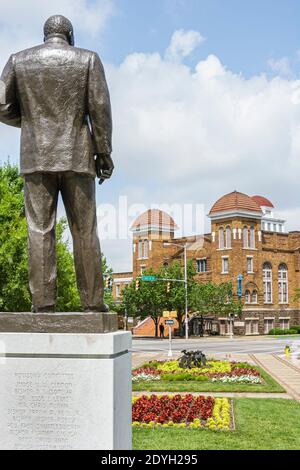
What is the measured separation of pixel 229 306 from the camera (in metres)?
56.7

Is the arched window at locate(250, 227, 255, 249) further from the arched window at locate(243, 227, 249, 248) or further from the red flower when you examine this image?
the red flower

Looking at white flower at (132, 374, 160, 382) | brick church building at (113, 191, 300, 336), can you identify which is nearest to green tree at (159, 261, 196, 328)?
brick church building at (113, 191, 300, 336)

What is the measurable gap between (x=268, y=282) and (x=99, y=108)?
5933cm

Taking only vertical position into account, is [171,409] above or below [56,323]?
below

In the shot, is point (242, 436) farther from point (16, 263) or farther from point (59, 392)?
point (16, 263)

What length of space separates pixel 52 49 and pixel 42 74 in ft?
0.90

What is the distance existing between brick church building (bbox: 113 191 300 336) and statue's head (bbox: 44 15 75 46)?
5463 centimetres

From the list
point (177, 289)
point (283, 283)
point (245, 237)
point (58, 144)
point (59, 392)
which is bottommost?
point (59, 392)

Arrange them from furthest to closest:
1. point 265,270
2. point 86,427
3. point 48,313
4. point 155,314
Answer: point 265,270
point 155,314
point 48,313
point 86,427

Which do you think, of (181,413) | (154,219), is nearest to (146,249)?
(154,219)

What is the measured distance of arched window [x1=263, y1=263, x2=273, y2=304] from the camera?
62.3 m

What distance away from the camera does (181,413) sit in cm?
1168

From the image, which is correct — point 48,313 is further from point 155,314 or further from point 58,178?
point 155,314
